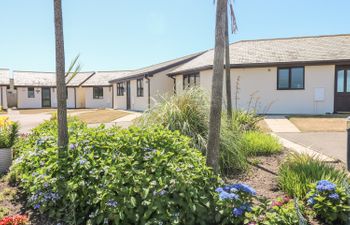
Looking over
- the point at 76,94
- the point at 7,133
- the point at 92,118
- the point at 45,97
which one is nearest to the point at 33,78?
the point at 45,97

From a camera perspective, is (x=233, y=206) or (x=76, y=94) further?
(x=76, y=94)

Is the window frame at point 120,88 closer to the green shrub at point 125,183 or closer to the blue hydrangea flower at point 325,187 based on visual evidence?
the green shrub at point 125,183

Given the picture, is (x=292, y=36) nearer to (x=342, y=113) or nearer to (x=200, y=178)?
(x=342, y=113)

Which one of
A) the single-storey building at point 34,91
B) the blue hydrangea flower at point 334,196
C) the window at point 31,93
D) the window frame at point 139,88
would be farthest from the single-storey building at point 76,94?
the blue hydrangea flower at point 334,196

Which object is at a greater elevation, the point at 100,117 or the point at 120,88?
the point at 120,88

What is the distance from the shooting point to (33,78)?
114 feet

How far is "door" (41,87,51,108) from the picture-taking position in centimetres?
3412

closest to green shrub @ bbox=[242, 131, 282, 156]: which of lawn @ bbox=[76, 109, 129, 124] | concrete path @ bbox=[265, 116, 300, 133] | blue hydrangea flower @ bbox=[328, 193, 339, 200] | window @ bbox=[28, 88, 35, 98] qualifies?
blue hydrangea flower @ bbox=[328, 193, 339, 200]

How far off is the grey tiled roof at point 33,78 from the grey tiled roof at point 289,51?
21.3 meters

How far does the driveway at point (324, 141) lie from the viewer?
Result: 7.01 metres

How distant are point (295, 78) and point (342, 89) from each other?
8.93 ft

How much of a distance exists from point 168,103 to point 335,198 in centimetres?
360

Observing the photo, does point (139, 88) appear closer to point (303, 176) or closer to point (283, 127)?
point (283, 127)

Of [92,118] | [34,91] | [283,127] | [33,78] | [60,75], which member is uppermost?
[33,78]
